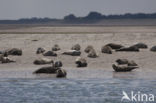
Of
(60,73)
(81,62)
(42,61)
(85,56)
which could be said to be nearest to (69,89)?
(60,73)

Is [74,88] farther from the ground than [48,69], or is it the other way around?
[48,69]

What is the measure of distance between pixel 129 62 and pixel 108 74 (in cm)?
167

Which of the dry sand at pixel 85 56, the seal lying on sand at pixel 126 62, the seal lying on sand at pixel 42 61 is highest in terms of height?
the seal lying on sand at pixel 42 61

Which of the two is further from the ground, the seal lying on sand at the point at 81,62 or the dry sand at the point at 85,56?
the seal lying on sand at the point at 81,62

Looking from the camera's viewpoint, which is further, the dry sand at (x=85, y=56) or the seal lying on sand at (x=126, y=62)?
the seal lying on sand at (x=126, y=62)

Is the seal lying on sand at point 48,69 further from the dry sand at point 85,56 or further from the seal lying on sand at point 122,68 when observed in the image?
the seal lying on sand at point 122,68

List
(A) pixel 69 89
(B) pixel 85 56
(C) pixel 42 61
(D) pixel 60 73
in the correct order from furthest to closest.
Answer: (B) pixel 85 56, (C) pixel 42 61, (D) pixel 60 73, (A) pixel 69 89

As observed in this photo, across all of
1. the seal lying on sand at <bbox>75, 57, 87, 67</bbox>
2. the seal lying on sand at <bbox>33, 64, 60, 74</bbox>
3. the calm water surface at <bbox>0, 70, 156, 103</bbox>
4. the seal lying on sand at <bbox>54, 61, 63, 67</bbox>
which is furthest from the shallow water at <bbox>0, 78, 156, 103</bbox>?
the seal lying on sand at <bbox>75, 57, 87, 67</bbox>

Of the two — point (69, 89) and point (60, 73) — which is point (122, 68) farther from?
point (69, 89)

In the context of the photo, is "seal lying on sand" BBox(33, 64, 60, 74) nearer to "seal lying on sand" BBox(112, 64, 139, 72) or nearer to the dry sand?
the dry sand

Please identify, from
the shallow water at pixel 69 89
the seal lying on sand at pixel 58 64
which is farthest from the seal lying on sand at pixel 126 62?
the shallow water at pixel 69 89

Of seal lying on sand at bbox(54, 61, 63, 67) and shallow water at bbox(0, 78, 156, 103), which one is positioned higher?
seal lying on sand at bbox(54, 61, 63, 67)

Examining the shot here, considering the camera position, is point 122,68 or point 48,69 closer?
point 48,69

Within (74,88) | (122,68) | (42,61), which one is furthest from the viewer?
(42,61)
